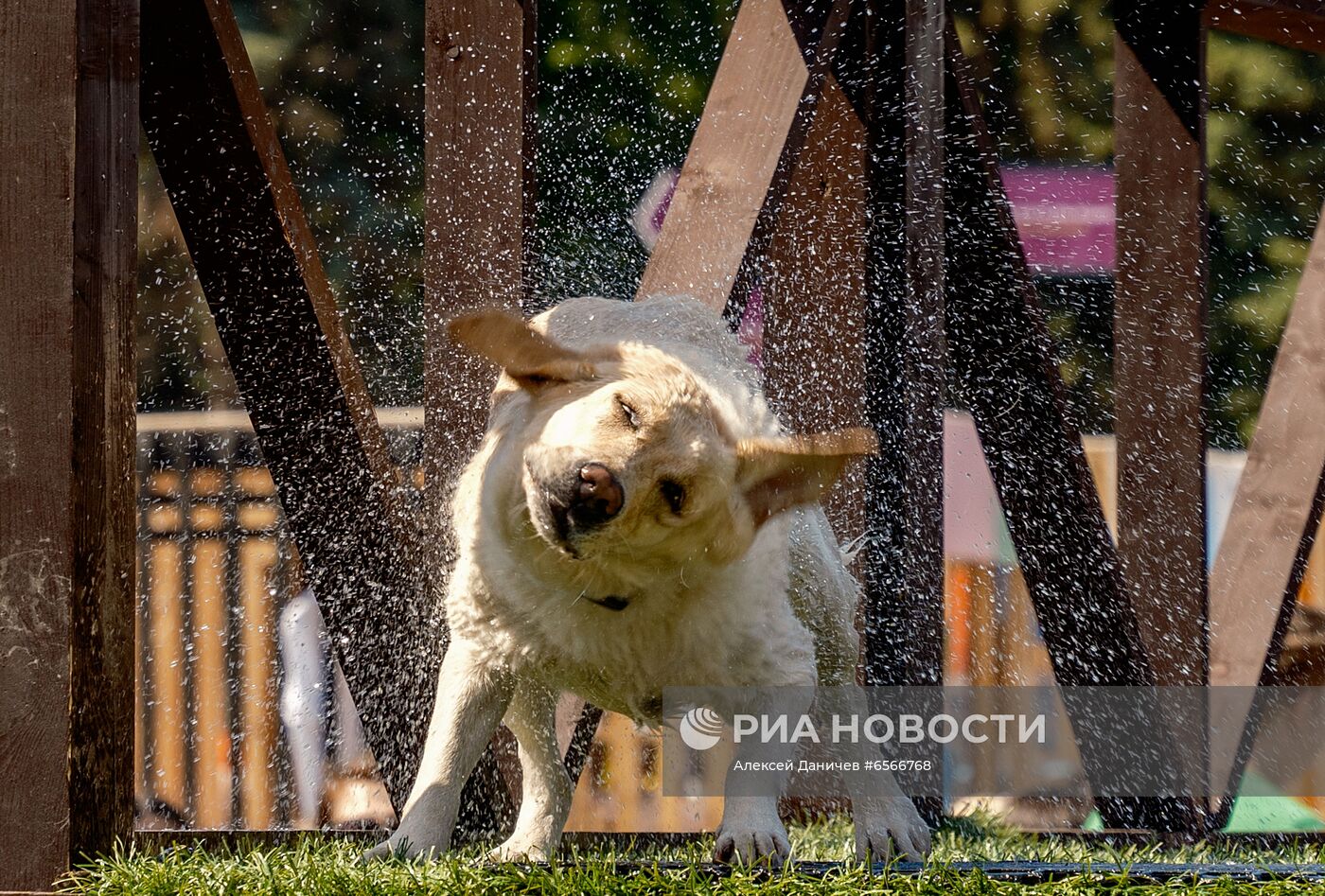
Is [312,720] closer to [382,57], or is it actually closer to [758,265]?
[382,57]

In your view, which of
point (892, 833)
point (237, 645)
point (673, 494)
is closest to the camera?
point (673, 494)

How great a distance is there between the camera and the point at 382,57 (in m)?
9.02

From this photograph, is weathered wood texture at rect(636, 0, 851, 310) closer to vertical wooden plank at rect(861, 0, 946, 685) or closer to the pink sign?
vertical wooden plank at rect(861, 0, 946, 685)

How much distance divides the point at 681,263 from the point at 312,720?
534 cm

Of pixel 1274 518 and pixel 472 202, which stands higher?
pixel 472 202

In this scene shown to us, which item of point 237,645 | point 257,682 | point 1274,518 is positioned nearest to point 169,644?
point 237,645

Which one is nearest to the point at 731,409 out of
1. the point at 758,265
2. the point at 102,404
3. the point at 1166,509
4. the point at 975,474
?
the point at 758,265

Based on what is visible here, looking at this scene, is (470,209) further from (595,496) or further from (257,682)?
(257,682)

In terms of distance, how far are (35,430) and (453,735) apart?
1.13 metres

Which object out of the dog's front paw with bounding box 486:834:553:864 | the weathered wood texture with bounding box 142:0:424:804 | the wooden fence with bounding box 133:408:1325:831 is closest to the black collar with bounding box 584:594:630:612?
the dog's front paw with bounding box 486:834:553:864

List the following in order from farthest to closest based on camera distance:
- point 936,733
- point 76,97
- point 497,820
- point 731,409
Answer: point 936,733 → point 497,820 → point 731,409 → point 76,97

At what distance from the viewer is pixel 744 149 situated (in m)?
4.10

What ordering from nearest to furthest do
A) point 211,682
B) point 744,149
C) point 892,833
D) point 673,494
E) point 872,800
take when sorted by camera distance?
point 673,494, point 892,833, point 872,800, point 744,149, point 211,682

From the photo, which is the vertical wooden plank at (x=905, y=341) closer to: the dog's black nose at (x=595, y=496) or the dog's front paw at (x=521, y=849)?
the dog's front paw at (x=521, y=849)
